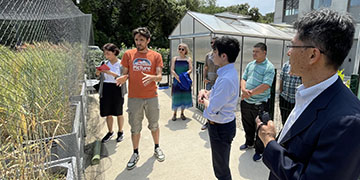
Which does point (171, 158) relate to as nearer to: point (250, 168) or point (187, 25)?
point (250, 168)

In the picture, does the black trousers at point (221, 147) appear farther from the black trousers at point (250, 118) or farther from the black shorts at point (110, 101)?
the black shorts at point (110, 101)

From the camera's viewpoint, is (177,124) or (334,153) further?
(177,124)

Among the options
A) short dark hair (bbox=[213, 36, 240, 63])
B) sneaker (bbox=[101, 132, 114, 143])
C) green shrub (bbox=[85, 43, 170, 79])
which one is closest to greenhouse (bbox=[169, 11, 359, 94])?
green shrub (bbox=[85, 43, 170, 79])

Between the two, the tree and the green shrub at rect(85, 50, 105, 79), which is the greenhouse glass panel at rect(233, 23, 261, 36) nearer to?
the green shrub at rect(85, 50, 105, 79)

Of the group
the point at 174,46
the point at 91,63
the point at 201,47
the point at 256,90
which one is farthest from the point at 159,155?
the point at 91,63

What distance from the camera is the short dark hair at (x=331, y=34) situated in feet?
3.07

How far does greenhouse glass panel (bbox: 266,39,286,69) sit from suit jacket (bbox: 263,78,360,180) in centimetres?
718

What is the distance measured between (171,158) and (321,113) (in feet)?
8.99

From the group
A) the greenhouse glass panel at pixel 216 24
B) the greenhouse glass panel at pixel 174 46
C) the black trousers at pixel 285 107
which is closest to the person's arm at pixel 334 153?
the black trousers at pixel 285 107

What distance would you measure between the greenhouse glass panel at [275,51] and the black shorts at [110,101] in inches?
240

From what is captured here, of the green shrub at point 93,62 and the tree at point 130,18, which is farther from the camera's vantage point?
the tree at point 130,18

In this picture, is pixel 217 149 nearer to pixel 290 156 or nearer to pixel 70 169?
pixel 290 156

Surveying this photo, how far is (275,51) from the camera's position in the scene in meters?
7.88

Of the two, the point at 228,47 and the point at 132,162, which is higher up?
the point at 228,47
